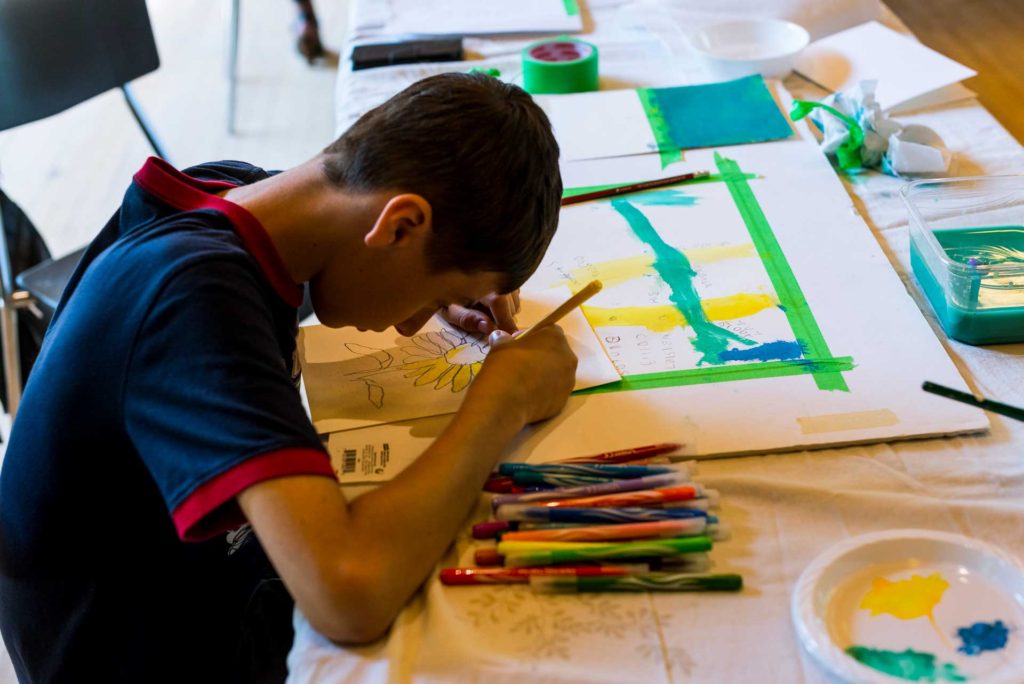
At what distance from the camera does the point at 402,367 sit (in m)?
1.06

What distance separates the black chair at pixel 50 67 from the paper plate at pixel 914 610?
4.54 feet

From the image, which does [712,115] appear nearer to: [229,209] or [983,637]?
[229,209]

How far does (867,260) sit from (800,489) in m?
0.42

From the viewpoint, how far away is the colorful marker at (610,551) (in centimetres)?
78

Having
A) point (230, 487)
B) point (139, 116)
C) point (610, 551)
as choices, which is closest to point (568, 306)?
point (610, 551)

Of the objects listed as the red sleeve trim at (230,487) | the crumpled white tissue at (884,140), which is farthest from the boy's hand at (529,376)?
the crumpled white tissue at (884,140)

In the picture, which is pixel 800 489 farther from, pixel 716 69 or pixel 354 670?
pixel 716 69

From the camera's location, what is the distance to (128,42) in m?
1.78

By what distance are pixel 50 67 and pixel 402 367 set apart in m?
1.03

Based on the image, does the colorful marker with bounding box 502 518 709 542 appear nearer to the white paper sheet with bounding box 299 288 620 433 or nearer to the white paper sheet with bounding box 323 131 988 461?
the white paper sheet with bounding box 323 131 988 461

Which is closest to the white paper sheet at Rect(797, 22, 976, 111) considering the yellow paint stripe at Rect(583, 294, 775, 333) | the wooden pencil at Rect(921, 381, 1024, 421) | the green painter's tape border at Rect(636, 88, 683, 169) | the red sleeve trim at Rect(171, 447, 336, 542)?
the green painter's tape border at Rect(636, 88, 683, 169)

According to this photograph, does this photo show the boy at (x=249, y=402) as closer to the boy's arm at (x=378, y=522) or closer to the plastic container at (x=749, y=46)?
the boy's arm at (x=378, y=522)

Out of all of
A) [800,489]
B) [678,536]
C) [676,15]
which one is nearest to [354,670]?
[678,536]

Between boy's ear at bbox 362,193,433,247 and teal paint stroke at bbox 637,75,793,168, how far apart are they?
602 millimetres
